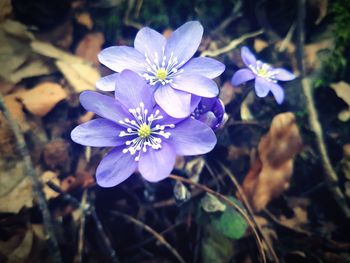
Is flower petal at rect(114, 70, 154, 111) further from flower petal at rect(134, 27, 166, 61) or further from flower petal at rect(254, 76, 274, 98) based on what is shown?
flower petal at rect(254, 76, 274, 98)

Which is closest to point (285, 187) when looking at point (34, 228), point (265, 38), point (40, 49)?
point (265, 38)

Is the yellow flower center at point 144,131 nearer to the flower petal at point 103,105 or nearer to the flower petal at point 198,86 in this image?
the flower petal at point 103,105

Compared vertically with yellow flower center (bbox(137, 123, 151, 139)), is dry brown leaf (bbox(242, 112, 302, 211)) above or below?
below

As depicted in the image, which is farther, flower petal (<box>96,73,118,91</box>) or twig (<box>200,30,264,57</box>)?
twig (<box>200,30,264,57</box>)

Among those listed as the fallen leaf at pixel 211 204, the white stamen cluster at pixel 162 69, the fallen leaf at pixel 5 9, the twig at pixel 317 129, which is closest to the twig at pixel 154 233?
the fallen leaf at pixel 211 204

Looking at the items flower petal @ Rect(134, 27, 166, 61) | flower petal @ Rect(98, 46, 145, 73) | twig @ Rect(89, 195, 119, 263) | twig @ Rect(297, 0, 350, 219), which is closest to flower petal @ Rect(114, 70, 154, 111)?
flower petal @ Rect(98, 46, 145, 73)

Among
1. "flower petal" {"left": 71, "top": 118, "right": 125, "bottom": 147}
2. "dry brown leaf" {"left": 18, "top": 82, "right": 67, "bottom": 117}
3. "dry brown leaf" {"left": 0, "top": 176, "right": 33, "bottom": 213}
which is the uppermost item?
"flower petal" {"left": 71, "top": 118, "right": 125, "bottom": 147}
